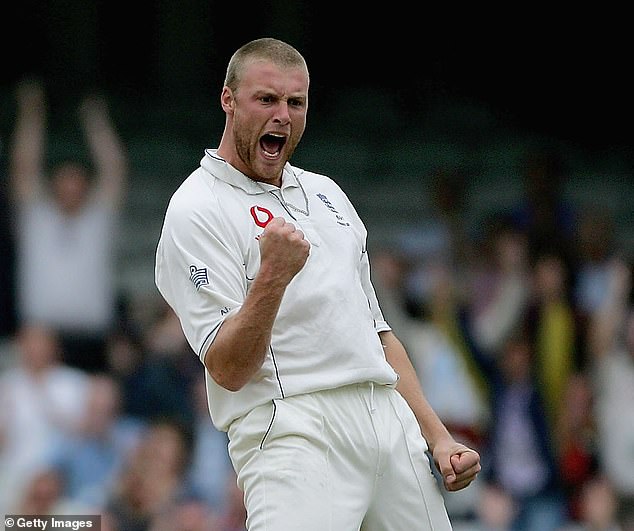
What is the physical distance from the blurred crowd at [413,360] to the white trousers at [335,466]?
13.3ft

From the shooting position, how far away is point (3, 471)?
894cm

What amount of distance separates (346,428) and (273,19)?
345 inches

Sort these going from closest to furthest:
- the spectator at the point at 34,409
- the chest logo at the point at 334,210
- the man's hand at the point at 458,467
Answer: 1. the man's hand at the point at 458,467
2. the chest logo at the point at 334,210
3. the spectator at the point at 34,409

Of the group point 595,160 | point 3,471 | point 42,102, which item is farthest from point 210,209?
point 595,160

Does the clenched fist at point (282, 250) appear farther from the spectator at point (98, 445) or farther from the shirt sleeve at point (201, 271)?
the spectator at point (98, 445)

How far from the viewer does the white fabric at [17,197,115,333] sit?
9.51 metres

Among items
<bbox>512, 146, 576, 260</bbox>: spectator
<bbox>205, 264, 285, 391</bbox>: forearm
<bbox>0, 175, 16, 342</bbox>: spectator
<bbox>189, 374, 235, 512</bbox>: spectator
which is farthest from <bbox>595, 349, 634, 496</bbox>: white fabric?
<bbox>205, 264, 285, 391</bbox>: forearm

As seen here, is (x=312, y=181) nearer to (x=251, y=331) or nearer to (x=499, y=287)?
(x=251, y=331)

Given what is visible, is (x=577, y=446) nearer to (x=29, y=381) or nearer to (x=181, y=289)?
(x=29, y=381)

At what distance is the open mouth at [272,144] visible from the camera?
4.29m

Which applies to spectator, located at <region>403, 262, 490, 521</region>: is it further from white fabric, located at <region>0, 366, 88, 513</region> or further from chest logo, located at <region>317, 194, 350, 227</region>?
chest logo, located at <region>317, 194, 350, 227</region>

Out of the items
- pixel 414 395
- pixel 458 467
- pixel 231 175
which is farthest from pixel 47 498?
pixel 458 467

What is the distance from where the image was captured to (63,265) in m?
9.52

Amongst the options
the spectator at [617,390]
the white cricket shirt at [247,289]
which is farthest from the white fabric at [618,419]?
the white cricket shirt at [247,289]
